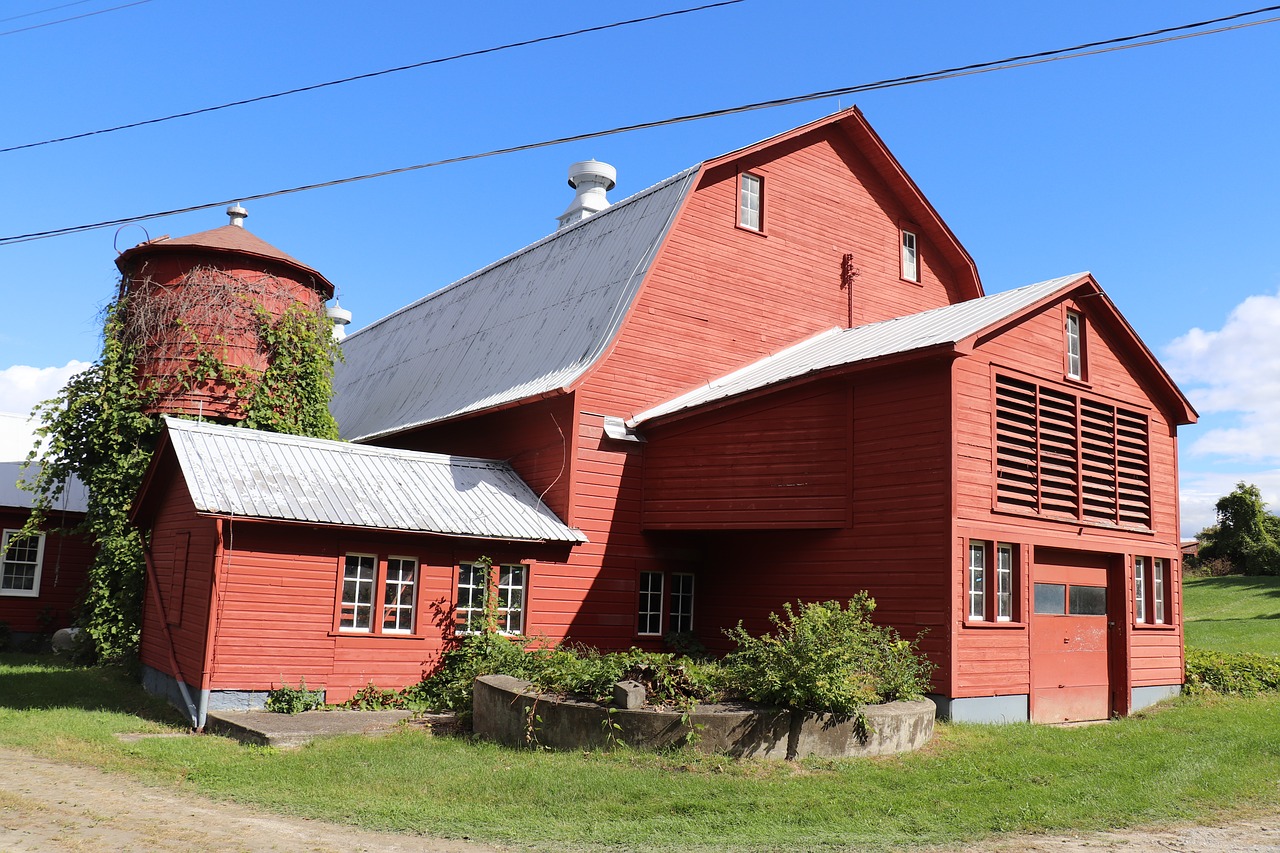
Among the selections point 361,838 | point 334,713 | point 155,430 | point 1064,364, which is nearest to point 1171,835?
point 361,838

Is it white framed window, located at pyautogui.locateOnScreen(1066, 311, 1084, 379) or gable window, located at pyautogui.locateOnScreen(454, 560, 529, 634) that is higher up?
white framed window, located at pyautogui.locateOnScreen(1066, 311, 1084, 379)

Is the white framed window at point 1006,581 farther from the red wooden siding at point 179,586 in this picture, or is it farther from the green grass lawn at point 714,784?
the red wooden siding at point 179,586

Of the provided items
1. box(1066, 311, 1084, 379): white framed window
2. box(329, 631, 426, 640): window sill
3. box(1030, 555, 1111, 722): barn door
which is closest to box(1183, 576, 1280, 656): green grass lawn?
box(1030, 555, 1111, 722): barn door

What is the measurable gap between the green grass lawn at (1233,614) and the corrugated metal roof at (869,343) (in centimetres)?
1069

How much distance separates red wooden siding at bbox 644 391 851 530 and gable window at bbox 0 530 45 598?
48.1 feet

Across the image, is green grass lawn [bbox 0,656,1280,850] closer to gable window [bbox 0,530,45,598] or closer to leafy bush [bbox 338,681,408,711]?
leafy bush [bbox 338,681,408,711]

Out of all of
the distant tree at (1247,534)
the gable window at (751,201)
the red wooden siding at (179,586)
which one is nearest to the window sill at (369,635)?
the red wooden siding at (179,586)

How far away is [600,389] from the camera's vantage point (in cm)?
1816

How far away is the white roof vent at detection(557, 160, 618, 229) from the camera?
2959 cm

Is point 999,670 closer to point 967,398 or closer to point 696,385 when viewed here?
point 967,398

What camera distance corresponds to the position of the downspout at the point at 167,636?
13.9 metres

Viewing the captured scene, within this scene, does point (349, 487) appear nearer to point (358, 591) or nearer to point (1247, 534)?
point (358, 591)

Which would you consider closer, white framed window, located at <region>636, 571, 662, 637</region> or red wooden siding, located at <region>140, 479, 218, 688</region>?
red wooden siding, located at <region>140, 479, 218, 688</region>

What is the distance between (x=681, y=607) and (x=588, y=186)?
1535cm
